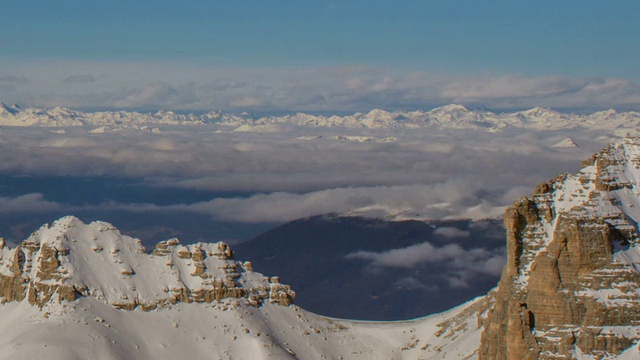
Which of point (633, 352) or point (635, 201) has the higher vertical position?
point (635, 201)

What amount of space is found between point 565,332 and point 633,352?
484 inches

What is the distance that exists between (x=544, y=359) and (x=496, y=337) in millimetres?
13921

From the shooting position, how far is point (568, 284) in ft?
593

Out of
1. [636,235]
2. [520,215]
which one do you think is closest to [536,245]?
[520,215]

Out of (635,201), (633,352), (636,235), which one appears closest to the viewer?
(633,352)

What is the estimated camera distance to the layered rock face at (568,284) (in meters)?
176

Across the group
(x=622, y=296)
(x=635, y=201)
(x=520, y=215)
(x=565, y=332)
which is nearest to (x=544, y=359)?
(x=565, y=332)

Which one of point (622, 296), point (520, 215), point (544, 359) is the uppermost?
point (520, 215)

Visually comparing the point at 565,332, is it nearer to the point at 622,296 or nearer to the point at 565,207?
the point at 622,296

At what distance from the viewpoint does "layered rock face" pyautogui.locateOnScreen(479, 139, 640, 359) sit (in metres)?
176

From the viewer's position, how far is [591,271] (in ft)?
593

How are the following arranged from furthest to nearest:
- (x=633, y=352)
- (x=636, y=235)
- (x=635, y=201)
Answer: (x=635, y=201)
(x=636, y=235)
(x=633, y=352)

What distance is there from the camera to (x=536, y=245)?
191m

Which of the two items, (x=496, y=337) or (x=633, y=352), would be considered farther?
(x=496, y=337)
